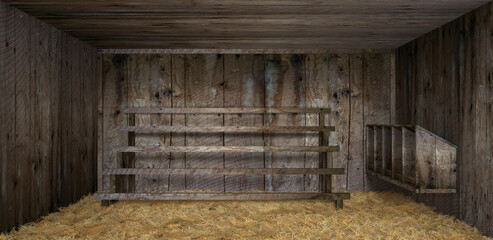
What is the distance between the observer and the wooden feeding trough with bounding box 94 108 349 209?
11.0 feet

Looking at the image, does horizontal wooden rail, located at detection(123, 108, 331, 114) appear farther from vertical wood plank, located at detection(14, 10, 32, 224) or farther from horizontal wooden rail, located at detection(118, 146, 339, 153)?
vertical wood plank, located at detection(14, 10, 32, 224)

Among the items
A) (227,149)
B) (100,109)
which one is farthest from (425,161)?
(100,109)

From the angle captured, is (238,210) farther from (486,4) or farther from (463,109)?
(486,4)

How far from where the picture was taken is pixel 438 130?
3236 millimetres

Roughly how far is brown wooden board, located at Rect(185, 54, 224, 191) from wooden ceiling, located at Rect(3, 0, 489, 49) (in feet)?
0.90

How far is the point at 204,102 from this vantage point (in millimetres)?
4090

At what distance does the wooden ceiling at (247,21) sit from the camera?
2.58 m

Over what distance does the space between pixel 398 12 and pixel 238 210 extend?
2256 mm

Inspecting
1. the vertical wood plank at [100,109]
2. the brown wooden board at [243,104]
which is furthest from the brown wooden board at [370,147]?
the vertical wood plank at [100,109]

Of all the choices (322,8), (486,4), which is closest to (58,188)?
(322,8)

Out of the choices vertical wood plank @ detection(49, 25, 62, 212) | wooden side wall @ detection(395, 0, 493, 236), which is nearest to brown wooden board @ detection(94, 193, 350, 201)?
vertical wood plank @ detection(49, 25, 62, 212)

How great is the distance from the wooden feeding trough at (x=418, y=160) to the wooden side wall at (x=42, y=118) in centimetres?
319

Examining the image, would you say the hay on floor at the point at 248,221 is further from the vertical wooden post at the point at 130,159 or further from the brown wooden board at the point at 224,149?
the brown wooden board at the point at 224,149

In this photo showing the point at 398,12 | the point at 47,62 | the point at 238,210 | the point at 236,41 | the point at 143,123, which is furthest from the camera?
the point at 143,123
